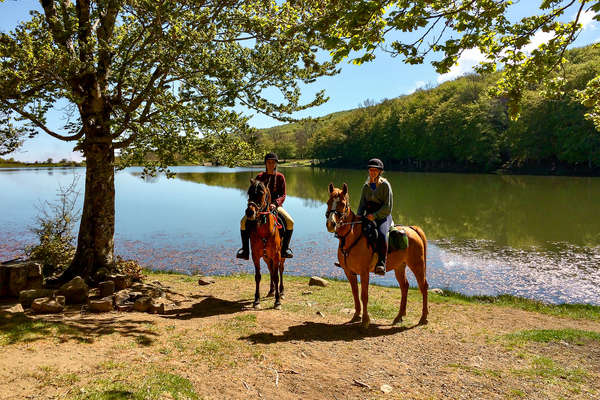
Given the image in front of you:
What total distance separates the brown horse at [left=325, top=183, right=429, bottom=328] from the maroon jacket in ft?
8.40

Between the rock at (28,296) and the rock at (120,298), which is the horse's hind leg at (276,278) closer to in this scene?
the rock at (120,298)

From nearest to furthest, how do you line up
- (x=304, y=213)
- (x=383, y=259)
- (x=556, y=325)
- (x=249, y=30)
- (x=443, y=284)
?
1. (x=383, y=259)
2. (x=556, y=325)
3. (x=249, y=30)
4. (x=443, y=284)
5. (x=304, y=213)

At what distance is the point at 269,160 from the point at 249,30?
12.6ft

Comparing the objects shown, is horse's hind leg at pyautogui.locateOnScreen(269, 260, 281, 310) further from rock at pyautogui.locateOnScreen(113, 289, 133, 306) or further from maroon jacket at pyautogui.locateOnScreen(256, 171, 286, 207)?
rock at pyautogui.locateOnScreen(113, 289, 133, 306)

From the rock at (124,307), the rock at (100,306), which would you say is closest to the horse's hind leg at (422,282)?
the rock at (124,307)

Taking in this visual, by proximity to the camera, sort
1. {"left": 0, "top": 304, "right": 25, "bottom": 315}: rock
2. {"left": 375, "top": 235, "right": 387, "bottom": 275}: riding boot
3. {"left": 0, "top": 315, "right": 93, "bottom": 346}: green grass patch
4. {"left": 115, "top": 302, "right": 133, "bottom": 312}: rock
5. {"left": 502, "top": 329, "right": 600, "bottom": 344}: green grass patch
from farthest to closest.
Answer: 1. {"left": 115, "top": 302, "right": 133, "bottom": 312}: rock
2. {"left": 375, "top": 235, "right": 387, "bottom": 275}: riding boot
3. {"left": 502, "top": 329, "right": 600, "bottom": 344}: green grass patch
4. {"left": 0, "top": 304, "right": 25, "bottom": 315}: rock
5. {"left": 0, "top": 315, "right": 93, "bottom": 346}: green grass patch

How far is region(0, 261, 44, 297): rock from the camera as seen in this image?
9.04 m

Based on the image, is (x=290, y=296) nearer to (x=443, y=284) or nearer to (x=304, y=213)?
(x=443, y=284)

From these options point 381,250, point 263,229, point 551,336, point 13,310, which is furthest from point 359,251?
point 13,310

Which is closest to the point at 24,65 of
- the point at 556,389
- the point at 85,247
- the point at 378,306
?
the point at 85,247

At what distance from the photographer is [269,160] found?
10398 mm

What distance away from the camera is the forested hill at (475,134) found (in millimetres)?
63562

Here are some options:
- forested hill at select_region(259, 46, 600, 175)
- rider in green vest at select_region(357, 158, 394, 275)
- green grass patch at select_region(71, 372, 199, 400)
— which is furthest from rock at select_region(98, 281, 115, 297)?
forested hill at select_region(259, 46, 600, 175)

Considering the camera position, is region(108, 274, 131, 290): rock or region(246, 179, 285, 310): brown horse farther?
region(108, 274, 131, 290): rock
